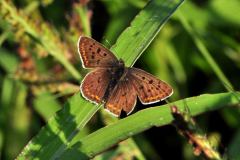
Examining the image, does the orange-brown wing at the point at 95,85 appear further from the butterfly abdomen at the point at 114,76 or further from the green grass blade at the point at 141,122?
the green grass blade at the point at 141,122

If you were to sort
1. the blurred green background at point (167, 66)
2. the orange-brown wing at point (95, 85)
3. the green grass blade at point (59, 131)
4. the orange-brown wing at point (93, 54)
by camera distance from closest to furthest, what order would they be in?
the green grass blade at point (59, 131), the orange-brown wing at point (95, 85), the orange-brown wing at point (93, 54), the blurred green background at point (167, 66)

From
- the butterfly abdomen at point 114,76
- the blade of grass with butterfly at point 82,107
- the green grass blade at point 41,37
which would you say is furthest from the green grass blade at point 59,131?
the green grass blade at point 41,37

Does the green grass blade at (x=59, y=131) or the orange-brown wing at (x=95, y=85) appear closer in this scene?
the green grass blade at (x=59, y=131)

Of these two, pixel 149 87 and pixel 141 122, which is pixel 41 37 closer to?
pixel 149 87

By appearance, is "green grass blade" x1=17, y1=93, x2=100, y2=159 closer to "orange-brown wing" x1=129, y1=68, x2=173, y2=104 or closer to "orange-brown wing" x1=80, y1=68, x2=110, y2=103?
"orange-brown wing" x1=80, y1=68, x2=110, y2=103

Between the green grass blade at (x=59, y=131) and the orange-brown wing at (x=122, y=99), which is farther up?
the green grass blade at (x=59, y=131)

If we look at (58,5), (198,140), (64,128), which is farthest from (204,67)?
(198,140)
